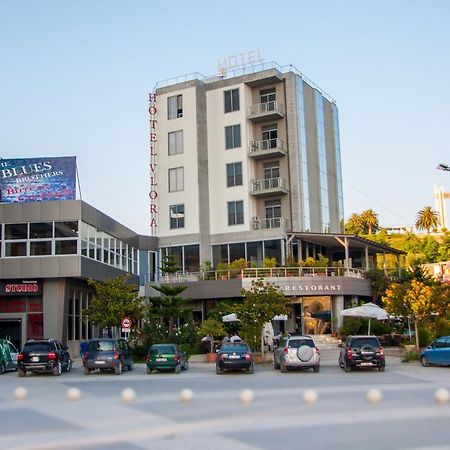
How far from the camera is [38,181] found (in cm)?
3928

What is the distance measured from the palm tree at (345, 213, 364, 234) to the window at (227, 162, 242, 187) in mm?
63173

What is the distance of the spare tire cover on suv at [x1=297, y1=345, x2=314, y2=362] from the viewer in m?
27.2

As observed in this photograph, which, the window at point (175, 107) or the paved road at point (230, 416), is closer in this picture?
the paved road at point (230, 416)

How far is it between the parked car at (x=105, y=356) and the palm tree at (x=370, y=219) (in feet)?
300

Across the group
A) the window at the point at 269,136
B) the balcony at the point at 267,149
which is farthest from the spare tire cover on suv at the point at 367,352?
the window at the point at 269,136

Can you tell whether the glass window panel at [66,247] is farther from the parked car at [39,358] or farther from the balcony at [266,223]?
the balcony at [266,223]

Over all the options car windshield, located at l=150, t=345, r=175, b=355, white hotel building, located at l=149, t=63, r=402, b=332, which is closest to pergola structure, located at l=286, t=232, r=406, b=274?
white hotel building, located at l=149, t=63, r=402, b=332

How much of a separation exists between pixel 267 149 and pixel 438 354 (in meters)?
Result: 27.1

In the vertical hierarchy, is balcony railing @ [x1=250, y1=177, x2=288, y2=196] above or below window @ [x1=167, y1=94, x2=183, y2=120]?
below

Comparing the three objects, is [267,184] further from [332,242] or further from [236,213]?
[332,242]

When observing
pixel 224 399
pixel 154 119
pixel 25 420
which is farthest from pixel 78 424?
pixel 154 119

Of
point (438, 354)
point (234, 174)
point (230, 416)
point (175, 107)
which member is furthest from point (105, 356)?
point (175, 107)

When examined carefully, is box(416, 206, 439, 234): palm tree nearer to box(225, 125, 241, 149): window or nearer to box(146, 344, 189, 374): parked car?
box(225, 125, 241, 149): window

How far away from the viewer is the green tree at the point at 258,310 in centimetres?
3416
